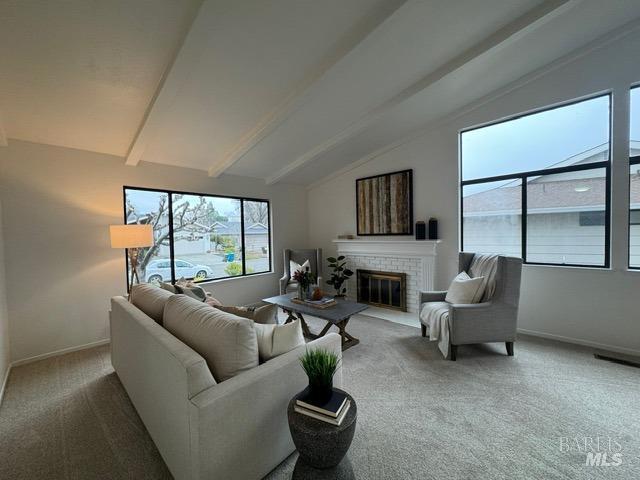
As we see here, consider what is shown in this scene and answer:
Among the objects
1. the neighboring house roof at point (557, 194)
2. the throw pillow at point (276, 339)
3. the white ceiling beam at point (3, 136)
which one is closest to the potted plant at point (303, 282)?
the throw pillow at point (276, 339)

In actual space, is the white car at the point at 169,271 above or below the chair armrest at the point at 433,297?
above

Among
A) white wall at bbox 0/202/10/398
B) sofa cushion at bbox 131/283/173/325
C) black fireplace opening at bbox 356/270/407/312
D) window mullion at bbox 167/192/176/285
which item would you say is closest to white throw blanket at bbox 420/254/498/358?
black fireplace opening at bbox 356/270/407/312

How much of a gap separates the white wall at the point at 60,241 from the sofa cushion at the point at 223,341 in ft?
8.49

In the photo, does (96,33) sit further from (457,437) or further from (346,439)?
(457,437)

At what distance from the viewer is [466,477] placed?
141 centimetres

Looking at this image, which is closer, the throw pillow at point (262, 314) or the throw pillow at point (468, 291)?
the throw pillow at point (262, 314)

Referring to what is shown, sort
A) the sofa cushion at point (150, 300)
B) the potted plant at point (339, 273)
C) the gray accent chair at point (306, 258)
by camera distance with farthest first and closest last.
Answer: the gray accent chair at point (306, 258) → the potted plant at point (339, 273) → the sofa cushion at point (150, 300)

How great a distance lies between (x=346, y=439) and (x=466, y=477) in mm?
774

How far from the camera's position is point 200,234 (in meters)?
4.31

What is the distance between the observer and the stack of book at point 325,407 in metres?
1.20

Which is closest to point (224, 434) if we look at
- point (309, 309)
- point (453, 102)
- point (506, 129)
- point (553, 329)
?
point (309, 309)

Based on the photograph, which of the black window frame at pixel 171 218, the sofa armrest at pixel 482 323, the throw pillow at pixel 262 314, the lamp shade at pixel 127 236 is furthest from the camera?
the black window frame at pixel 171 218

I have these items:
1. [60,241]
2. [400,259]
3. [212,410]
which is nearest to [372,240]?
[400,259]

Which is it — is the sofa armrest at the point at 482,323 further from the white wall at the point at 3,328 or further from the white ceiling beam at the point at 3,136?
the white ceiling beam at the point at 3,136
